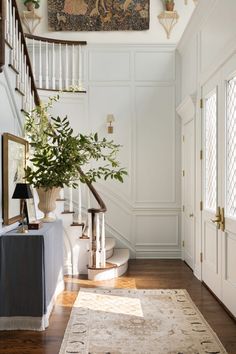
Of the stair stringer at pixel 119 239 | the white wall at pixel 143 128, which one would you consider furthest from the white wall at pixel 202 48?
the stair stringer at pixel 119 239

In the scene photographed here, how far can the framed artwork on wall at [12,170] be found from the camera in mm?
4000

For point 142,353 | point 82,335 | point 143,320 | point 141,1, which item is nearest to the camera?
point 142,353

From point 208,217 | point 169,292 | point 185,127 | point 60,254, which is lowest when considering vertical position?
point 169,292

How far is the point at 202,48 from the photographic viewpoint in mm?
5562

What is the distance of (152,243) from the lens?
7246 millimetres

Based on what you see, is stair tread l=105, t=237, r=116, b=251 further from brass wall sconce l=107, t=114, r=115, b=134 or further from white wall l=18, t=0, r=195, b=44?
white wall l=18, t=0, r=195, b=44

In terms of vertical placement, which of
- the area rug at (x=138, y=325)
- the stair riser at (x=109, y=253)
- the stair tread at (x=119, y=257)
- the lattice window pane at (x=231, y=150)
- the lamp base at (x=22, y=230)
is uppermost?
the lattice window pane at (x=231, y=150)

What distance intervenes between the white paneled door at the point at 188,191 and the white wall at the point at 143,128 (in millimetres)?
359

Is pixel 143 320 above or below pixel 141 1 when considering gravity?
below

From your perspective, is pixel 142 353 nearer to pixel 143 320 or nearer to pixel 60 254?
pixel 143 320

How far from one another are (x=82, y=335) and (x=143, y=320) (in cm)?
68

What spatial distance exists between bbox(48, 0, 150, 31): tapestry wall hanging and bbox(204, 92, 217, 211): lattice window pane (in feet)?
9.47

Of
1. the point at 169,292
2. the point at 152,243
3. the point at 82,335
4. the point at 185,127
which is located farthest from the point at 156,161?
the point at 82,335

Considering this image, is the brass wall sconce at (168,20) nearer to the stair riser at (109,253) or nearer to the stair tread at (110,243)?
the stair tread at (110,243)
